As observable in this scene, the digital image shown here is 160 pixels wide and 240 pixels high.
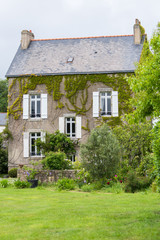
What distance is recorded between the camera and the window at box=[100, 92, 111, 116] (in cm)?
2152

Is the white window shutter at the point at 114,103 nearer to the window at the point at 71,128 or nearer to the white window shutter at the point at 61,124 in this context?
the window at the point at 71,128

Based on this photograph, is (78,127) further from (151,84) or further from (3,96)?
(3,96)

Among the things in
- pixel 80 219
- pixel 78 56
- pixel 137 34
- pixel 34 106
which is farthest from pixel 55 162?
pixel 137 34

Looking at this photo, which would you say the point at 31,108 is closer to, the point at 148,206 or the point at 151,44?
the point at 148,206

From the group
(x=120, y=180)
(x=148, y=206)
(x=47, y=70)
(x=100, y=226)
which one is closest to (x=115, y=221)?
(x=100, y=226)

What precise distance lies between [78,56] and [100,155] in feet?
35.0

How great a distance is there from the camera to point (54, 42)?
24594mm

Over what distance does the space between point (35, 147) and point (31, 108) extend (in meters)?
2.41

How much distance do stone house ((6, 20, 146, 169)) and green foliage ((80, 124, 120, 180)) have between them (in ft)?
22.7

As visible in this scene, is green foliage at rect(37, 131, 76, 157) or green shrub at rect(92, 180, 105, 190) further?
green foliage at rect(37, 131, 76, 157)

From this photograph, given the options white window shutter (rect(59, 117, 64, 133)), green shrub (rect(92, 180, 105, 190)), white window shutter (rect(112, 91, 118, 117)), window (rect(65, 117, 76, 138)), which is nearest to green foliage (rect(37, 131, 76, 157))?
white window shutter (rect(59, 117, 64, 133))

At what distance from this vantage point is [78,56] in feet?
75.9

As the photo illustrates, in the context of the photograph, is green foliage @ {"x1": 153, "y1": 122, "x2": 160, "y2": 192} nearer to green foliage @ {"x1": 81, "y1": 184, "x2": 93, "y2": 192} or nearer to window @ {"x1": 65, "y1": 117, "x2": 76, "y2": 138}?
green foliage @ {"x1": 81, "y1": 184, "x2": 93, "y2": 192}

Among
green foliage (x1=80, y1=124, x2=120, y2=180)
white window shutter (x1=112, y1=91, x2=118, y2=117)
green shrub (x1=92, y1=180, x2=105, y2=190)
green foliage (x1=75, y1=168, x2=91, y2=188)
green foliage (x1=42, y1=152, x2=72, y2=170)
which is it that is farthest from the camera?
white window shutter (x1=112, y1=91, x2=118, y2=117)
